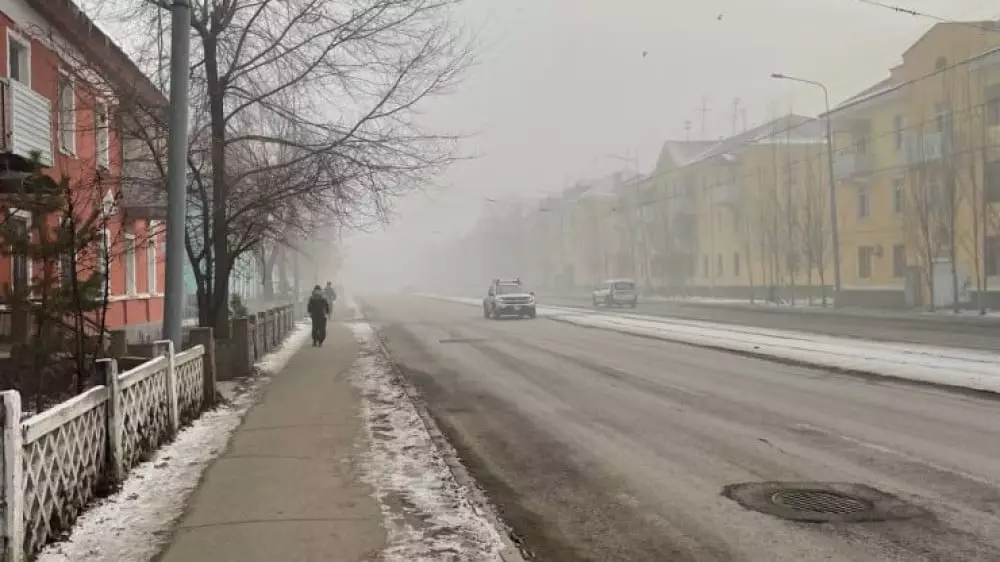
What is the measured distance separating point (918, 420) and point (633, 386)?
15.1 feet

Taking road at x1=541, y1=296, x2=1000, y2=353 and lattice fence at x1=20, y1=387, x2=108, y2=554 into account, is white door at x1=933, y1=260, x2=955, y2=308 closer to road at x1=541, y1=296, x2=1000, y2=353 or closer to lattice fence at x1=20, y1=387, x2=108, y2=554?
road at x1=541, y1=296, x2=1000, y2=353

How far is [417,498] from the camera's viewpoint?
22.2 feet

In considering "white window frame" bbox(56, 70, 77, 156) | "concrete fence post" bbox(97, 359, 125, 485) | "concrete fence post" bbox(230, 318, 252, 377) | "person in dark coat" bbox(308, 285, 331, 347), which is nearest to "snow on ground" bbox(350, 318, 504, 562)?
"concrete fence post" bbox(97, 359, 125, 485)

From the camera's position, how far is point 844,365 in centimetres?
1578

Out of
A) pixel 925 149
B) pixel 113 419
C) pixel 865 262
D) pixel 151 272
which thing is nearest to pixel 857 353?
pixel 113 419

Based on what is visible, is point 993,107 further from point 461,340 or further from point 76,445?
point 76,445

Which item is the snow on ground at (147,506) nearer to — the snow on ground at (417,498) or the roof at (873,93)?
the snow on ground at (417,498)

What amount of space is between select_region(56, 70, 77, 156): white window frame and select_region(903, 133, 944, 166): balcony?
30490 millimetres

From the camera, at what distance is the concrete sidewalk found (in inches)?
215

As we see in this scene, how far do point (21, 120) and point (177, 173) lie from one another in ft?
13.6

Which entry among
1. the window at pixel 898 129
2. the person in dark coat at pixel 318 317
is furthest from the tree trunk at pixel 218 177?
the window at pixel 898 129

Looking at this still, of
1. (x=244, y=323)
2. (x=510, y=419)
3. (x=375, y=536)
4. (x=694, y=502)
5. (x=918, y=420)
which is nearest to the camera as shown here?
(x=375, y=536)

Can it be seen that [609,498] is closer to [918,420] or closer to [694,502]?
[694,502]

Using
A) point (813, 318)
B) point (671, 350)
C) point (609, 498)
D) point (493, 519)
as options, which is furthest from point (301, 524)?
point (813, 318)
